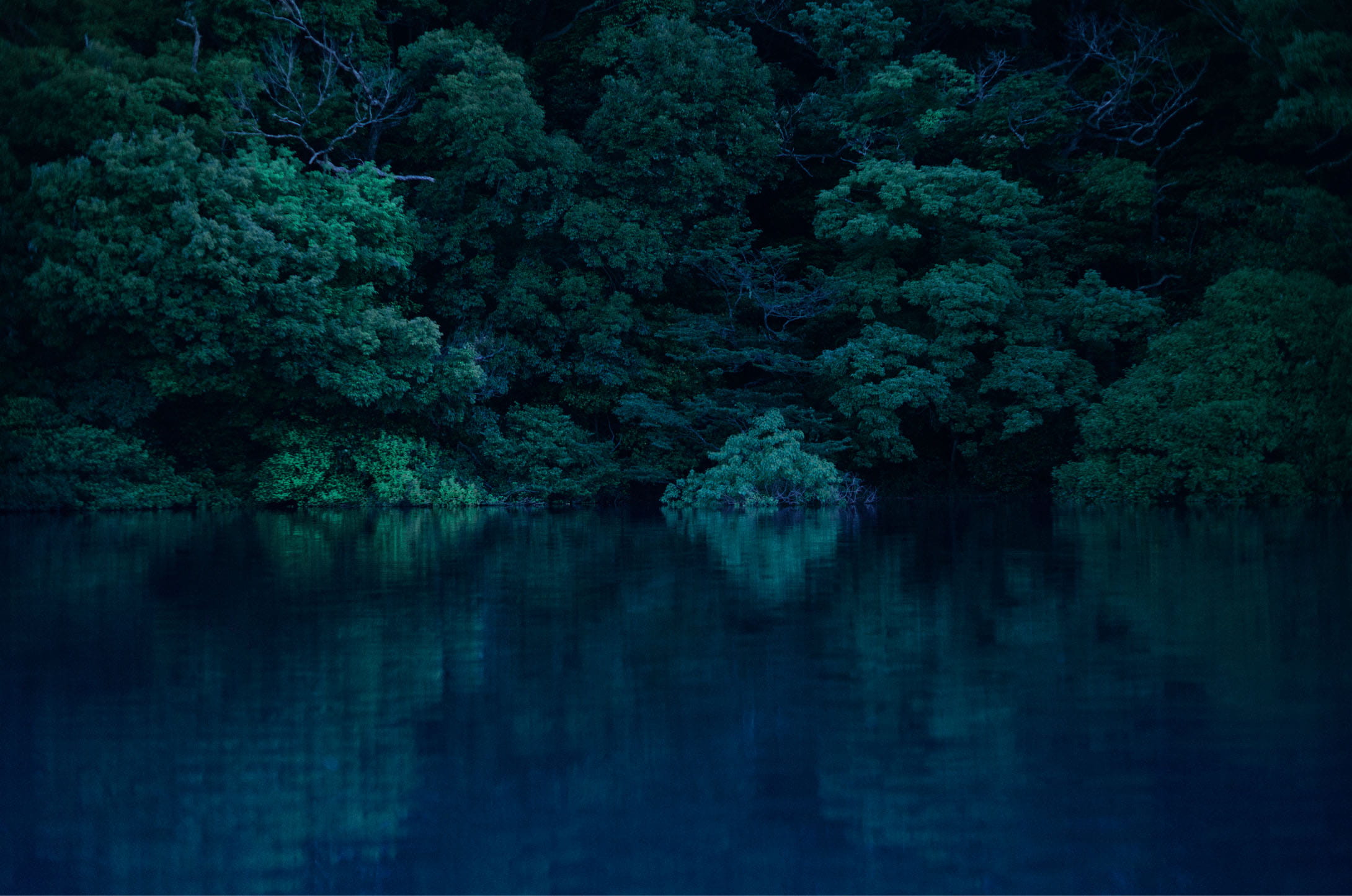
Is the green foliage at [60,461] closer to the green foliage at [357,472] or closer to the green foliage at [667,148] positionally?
the green foliage at [357,472]

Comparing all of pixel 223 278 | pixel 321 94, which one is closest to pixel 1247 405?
pixel 223 278

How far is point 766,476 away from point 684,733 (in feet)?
59.4

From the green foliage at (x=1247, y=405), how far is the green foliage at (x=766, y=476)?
5097 millimetres

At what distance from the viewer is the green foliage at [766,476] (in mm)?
24250

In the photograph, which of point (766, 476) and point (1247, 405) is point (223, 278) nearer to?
point (766, 476)

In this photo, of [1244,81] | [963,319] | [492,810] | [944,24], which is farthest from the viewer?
[944,24]

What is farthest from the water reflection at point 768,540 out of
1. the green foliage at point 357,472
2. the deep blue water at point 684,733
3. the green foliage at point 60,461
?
the green foliage at point 60,461

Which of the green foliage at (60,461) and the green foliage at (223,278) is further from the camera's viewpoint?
the green foliage at (60,461)

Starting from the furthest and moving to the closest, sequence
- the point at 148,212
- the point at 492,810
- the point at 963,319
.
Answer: the point at 963,319 < the point at 148,212 < the point at 492,810

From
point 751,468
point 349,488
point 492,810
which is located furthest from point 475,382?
point 492,810

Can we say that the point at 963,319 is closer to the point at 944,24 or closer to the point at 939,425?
the point at 939,425

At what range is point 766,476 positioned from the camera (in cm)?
2419

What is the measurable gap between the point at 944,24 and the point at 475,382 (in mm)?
14383

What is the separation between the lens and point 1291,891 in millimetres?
4141
